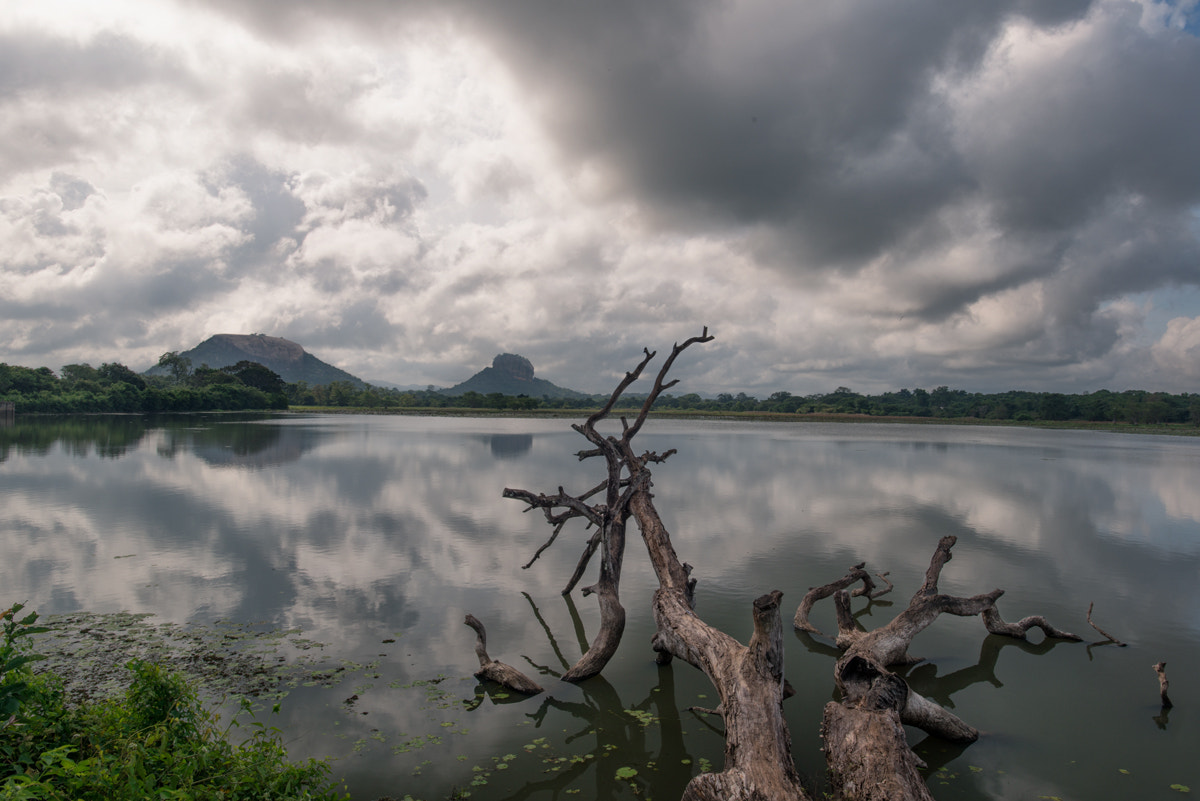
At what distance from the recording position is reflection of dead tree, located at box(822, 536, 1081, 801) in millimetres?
4609

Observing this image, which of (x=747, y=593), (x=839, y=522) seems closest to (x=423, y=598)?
(x=747, y=593)

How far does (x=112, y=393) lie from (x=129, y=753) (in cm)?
10765

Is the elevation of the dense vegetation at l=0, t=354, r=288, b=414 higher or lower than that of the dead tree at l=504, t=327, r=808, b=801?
higher

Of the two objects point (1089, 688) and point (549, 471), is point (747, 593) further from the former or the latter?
point (549, 471)

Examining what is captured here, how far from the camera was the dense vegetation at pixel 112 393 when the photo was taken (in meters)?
79.4

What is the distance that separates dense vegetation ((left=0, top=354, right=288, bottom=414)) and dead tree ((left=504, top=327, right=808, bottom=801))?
9405 cm

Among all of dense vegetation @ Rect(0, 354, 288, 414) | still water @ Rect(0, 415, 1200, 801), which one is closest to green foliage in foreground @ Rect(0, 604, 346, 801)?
still water @ Rect(0, 415, 1200, 801)

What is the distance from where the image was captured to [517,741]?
19.4 ft

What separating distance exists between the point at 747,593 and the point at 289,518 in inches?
476

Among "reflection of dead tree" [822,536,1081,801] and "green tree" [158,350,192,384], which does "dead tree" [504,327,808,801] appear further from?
"green tree" [158,350,192,384]

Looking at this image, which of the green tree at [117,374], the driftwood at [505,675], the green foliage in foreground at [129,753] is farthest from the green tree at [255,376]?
the green foliage in foreground at [129,753]

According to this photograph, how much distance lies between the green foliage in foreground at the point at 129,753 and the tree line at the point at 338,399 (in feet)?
315

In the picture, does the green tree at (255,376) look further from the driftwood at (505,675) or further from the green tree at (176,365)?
the driftwood at (505,675)

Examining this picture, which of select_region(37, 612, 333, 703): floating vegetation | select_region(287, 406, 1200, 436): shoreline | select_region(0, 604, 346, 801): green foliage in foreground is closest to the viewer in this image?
select_region(0, 604, 346, 801): green foliage in foreground
